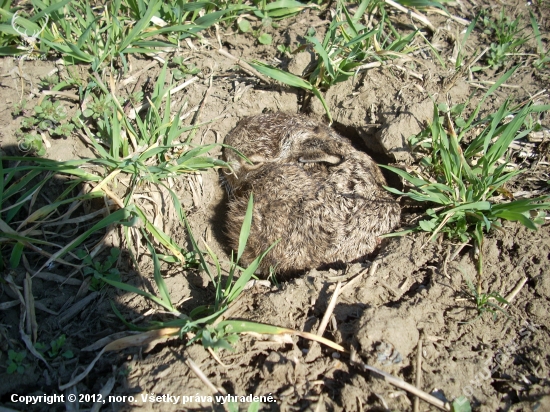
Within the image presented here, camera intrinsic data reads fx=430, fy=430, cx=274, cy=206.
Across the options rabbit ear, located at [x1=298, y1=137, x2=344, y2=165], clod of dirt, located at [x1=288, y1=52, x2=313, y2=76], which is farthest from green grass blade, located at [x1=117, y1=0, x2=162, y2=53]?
rabbit ear, located at [x1=298, y1=137, x2=344, y2=165]

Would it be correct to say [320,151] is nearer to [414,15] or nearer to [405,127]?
[405,127]

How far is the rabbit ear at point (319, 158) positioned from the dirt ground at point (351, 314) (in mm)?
481

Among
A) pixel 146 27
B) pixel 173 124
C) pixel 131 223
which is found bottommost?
pixel 131 223

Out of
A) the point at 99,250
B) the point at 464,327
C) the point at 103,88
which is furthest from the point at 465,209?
the point at 103,88

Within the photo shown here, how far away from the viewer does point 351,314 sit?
2.87 metres

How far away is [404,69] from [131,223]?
292 centimetres

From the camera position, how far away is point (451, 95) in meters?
4.03

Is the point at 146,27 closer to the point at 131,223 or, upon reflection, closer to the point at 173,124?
the point at 173,124

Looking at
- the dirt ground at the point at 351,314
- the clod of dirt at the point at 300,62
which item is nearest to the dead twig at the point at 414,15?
the dirt ground at the point at 351,314

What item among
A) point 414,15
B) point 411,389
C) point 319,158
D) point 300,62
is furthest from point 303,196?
point 414,15

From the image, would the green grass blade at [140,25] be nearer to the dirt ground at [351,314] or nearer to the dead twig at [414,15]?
the dirt ground at [351,314]

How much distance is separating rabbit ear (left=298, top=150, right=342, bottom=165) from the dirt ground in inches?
18.9

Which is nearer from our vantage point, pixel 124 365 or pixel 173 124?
pixel 124 365

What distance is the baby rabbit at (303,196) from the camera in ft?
11.5
